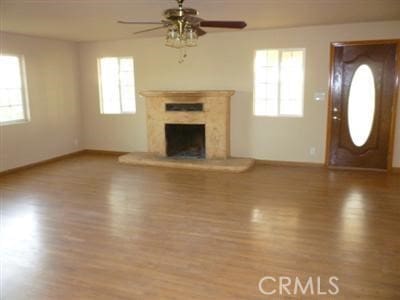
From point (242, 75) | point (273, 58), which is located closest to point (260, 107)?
point (242, 75)

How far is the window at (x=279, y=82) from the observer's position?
19.3 feet

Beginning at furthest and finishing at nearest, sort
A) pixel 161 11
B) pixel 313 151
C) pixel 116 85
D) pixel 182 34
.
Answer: pixel 116 85 < pixel 313 151 < pixel 161 11 < pixel 182 34

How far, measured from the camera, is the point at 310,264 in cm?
278

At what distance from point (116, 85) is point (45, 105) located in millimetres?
1459

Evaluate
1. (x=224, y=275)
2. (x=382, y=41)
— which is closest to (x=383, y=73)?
(x=382, y=41)

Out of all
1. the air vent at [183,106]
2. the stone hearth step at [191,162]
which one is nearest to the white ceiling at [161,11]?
the air vent at [183,106]

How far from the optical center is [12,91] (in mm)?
5938

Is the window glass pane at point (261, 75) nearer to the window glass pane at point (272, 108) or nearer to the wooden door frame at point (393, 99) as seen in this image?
the window glass pane at point (272, 108)

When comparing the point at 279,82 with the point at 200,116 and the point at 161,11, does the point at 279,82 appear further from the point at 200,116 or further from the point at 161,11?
the point at 161,11

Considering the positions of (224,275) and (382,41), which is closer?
(224,275)

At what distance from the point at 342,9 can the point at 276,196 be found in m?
2.52

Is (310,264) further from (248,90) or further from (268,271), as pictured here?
(248,90)

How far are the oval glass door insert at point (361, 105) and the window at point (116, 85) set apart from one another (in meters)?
4.16

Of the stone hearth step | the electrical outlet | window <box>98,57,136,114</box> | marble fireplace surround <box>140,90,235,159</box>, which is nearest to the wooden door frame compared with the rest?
the electrical outlet
